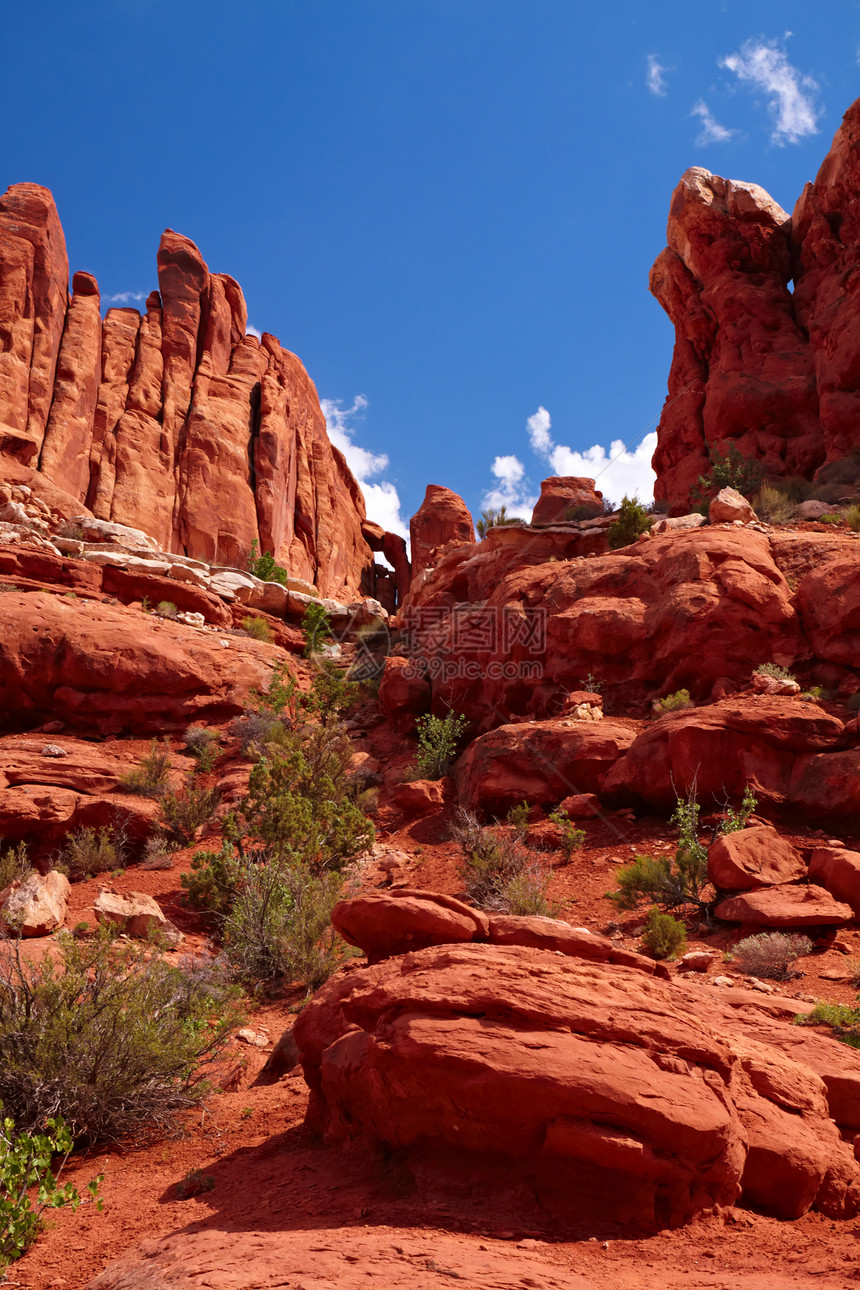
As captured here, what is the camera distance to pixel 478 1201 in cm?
305

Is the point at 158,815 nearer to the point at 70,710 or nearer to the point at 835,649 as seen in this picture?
the point at 70,710

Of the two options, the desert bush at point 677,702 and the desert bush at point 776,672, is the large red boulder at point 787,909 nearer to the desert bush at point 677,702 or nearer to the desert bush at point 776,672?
the desert bush at point 677,702

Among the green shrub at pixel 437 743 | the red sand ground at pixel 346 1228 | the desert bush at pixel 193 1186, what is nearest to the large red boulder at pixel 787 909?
the red sand ground at pixel 346 1228

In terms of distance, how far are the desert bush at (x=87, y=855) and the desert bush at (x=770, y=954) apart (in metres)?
7.65

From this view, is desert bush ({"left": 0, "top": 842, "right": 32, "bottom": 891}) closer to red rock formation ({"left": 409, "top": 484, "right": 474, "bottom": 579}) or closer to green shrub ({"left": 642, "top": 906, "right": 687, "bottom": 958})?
green shrub ({"left": 642, "top": 906, "right": 687, "bottom": 958})

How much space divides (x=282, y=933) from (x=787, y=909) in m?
4.77

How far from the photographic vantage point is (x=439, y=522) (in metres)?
36.7

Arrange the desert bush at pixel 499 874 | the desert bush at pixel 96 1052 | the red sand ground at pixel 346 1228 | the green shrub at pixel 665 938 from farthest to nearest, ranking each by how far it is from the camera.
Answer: the desert bush at pixel 499 874
the green shrub at pixel 665 938
the desert bush at pixel 96 1052
the red sand ground at pixel 346 1228

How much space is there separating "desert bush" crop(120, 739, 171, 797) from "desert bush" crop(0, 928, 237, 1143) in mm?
6401

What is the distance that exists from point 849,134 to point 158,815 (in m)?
24.3

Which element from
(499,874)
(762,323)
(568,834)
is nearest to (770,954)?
(499,874)

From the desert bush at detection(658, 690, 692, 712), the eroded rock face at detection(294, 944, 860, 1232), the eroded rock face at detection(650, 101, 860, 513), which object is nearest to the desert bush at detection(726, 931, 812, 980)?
the eroded rock face at detection(294, 944, 860, 1232)

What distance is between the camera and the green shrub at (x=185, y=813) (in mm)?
10812

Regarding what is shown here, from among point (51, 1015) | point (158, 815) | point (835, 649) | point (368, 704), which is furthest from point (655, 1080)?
point (368, 704)
